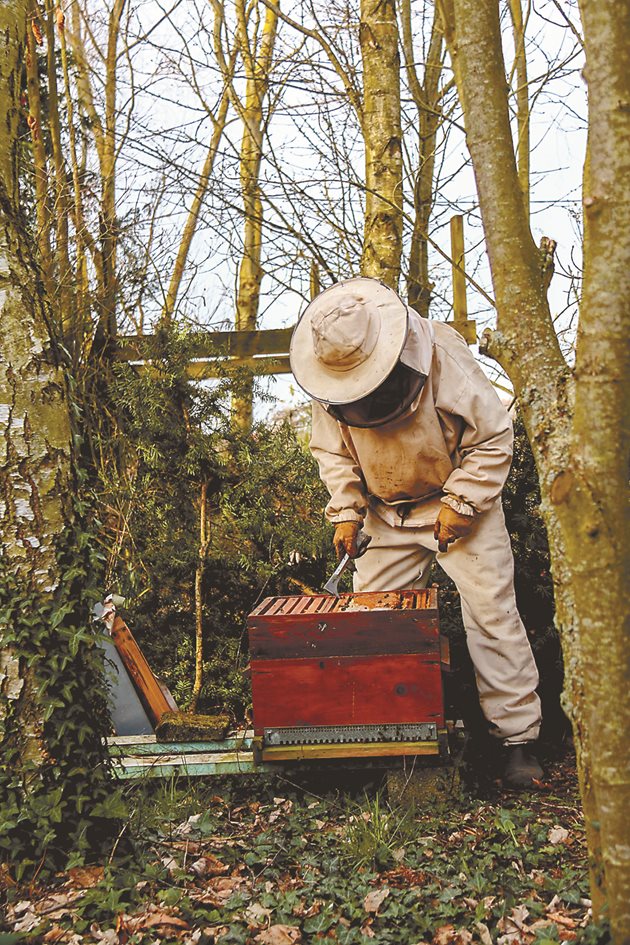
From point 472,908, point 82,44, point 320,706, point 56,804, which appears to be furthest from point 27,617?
point 82,44

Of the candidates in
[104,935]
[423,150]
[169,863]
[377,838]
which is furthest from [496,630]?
[423,150]

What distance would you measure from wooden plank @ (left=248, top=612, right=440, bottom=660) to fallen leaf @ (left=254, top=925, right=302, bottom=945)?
1275 mm

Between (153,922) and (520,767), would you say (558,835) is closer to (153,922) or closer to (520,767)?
(520,767)

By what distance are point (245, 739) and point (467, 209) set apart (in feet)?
17.2

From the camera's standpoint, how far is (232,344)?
7.11 meters

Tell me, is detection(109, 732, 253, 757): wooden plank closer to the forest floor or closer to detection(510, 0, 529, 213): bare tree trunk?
the forest floor

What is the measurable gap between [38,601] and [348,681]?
4.55 feet

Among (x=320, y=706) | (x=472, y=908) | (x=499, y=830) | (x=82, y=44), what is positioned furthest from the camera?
(x=82, y=44)

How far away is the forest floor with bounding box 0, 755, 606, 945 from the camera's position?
2.73m

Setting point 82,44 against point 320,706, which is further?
point 82,44

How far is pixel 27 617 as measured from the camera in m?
3.11

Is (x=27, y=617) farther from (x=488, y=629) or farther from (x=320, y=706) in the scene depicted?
(x=488, y=629)

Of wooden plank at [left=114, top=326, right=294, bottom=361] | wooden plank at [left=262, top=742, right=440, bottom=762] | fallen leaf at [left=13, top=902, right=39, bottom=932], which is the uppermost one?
wooden plank at [left=114, top=326, right=294, bottom=361]

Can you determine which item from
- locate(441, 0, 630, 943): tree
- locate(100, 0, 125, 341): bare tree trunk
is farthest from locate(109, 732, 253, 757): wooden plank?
locate(100, 0, 125, 341): bare tree trunk
